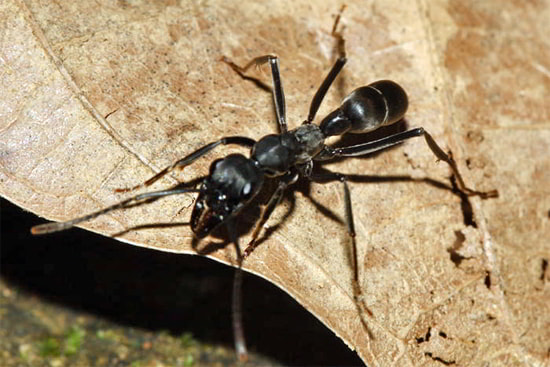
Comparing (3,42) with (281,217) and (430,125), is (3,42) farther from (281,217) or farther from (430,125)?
(430,125)

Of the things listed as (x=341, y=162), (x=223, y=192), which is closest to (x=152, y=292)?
(x=223, y=192)

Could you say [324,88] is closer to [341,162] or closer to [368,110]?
[368,110]

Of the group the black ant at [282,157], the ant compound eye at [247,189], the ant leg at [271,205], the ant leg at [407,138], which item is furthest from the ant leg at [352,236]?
the ant compound eye at [247,189]

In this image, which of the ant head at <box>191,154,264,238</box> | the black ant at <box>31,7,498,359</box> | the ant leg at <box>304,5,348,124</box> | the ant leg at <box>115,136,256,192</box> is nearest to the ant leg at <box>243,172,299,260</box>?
the black ant at <box>31,7,498,359</box>

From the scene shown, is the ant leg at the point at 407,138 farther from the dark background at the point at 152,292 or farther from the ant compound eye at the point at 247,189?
the dark background at the point at 152,292

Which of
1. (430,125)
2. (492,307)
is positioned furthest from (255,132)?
(492,307)

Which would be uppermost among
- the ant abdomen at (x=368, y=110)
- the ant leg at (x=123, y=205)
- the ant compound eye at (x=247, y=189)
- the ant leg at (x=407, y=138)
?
the ant abdomen at (x=368, y=110)
